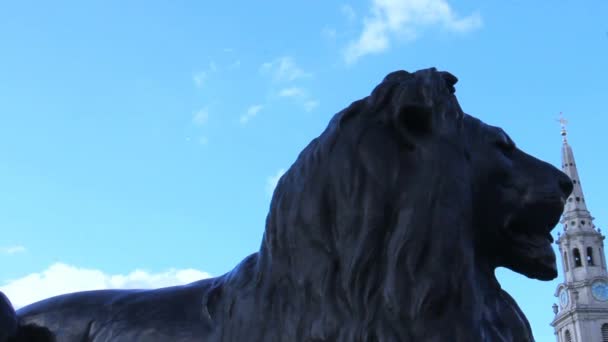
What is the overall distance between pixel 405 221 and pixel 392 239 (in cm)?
9

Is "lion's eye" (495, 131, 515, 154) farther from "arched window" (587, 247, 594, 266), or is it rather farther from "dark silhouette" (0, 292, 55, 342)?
"arched window" (587, 247, 594, 266)

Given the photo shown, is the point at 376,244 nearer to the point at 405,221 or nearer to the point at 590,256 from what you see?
the point at 405,221

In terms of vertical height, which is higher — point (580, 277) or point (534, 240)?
point (580, 277)

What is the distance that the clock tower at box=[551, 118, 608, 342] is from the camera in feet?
265

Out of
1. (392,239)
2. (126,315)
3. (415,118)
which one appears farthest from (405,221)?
(126,315)

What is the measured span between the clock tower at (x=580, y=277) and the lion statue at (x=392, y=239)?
263 feet

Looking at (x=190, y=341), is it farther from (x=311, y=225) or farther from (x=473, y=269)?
(x=473, y=269)

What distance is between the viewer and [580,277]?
82.8 metres

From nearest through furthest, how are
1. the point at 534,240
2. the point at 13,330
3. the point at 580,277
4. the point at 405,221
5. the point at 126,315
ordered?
the point at 405,221 → the point at 534,240 → the point at 126,315 → the point at 13,330 → the point at 580,277

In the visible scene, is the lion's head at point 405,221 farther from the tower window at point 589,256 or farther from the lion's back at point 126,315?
the tower window at point 589,256

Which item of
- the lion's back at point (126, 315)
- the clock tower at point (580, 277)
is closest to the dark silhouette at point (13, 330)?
the lion's back at point (126, 315)

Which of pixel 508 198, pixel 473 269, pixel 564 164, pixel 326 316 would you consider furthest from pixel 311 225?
pixel 564 164

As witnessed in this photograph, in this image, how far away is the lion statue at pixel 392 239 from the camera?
3.10 meters

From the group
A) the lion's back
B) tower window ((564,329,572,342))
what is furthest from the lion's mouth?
tower window ((564,329,572,342))
